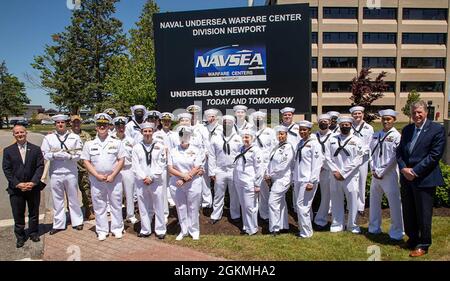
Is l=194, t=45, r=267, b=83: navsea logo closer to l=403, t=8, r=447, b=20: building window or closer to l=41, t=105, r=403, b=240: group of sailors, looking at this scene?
l=41, t=105, r=403, b=240: group of sailors

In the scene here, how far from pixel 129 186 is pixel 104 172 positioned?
3.28ft

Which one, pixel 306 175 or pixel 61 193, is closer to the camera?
pixel 306 175

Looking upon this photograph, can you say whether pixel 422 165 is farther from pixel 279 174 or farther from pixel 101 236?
pixel 101 236

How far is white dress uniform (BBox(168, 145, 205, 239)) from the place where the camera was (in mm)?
6379

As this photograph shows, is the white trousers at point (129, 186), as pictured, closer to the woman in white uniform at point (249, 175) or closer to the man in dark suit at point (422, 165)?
the woman in white uniform at point (249, 175)

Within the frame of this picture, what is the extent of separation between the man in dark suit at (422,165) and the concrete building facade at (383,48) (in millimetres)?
43988

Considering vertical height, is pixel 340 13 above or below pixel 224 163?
above

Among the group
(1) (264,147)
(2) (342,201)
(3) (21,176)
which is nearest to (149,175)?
(3) (21,176)

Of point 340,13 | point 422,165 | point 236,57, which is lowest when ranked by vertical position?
point 422,165

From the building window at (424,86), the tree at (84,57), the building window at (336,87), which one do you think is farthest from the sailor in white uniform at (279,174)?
the building window at (424,86)

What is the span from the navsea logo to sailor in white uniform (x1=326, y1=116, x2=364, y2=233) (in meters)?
3.64

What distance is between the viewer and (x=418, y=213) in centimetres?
546
